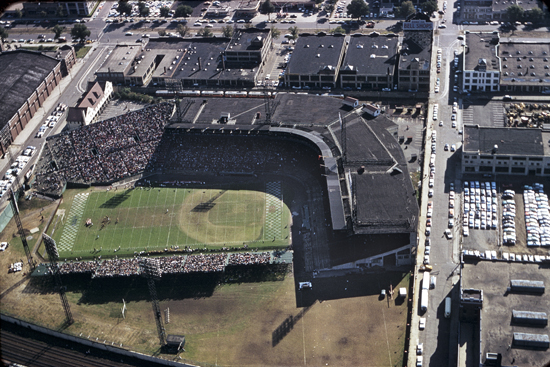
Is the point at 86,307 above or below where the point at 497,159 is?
below

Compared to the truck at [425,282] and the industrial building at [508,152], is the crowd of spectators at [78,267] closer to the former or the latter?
the truck at [425,282]

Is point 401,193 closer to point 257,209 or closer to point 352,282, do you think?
point 352,282

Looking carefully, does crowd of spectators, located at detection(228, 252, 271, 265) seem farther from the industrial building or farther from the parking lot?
the industrial building

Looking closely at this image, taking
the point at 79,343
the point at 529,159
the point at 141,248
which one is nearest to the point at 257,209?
the point at 141,248

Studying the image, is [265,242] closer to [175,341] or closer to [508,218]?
[175,341]

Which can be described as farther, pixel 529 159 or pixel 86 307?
pixel 529 159

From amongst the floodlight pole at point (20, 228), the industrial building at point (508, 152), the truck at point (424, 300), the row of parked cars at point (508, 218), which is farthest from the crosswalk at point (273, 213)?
the floodlight pole at point (20, 228)
